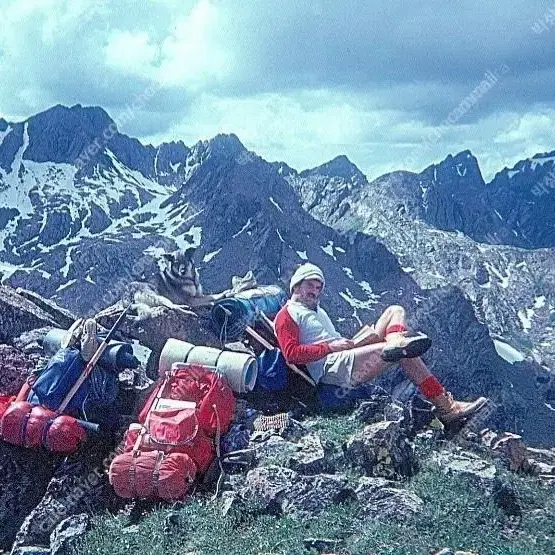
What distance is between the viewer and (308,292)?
36.1 ft

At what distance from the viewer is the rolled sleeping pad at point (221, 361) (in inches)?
411

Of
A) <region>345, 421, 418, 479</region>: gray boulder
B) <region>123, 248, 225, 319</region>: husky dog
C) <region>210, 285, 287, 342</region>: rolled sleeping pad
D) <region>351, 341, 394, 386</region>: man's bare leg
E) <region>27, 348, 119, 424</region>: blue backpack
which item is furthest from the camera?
<region>123, 248, 225, 319</region>: husky dog

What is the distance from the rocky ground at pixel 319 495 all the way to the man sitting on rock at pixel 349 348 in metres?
0.43

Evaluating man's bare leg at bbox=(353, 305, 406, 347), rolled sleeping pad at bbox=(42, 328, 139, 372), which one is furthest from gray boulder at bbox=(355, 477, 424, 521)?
rolled sleeping pad at bbox=(42, 328, 139, 372)

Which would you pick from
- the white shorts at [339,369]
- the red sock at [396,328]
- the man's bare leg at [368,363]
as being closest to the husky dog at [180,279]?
the white shorts at [339,369]

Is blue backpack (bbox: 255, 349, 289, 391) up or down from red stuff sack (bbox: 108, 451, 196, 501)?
up

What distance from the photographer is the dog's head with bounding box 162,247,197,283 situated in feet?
46.8

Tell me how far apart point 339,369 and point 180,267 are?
475 cm

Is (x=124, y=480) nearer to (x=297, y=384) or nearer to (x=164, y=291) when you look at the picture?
(x=297, y=384)

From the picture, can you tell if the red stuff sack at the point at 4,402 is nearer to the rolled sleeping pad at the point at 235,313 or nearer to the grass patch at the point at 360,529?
the grass patch at the point at 360,529

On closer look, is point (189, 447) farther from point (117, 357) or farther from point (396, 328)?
point (396, 328)

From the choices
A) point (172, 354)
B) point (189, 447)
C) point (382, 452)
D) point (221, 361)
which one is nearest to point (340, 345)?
point (221, 361)

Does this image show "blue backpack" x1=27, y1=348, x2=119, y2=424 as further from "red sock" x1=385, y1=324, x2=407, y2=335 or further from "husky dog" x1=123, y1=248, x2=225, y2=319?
"red sock" x1=385, y1=324, x2=407, y2=335

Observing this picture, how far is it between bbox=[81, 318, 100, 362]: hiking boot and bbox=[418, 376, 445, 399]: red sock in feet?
15.1
